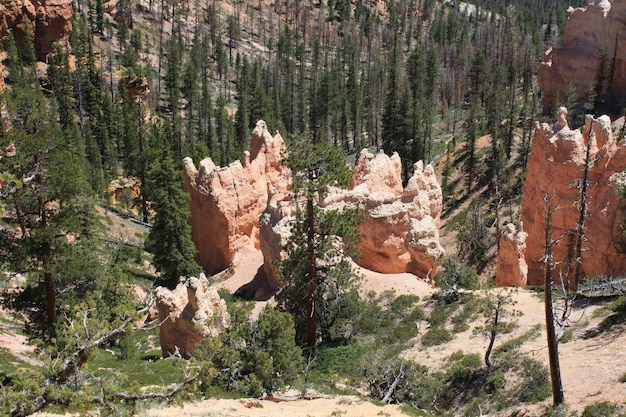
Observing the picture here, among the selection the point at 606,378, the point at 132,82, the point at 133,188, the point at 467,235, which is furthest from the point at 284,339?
the point at 132,82

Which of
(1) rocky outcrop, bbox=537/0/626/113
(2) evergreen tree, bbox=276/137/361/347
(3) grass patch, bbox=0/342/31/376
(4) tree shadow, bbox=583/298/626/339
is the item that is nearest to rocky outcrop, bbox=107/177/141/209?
(3) grass patch, bbox=0/342/31/376

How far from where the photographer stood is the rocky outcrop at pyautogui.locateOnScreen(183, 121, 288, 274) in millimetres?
34656

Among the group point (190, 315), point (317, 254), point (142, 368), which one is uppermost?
point (317, 254)

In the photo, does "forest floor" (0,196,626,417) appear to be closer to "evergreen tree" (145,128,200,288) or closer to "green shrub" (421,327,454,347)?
"green shrub" (421,327,454,347)

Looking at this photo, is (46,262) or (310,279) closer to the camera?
(46,262)

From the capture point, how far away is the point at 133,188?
6147 cm

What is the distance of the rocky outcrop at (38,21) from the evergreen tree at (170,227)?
55.3m

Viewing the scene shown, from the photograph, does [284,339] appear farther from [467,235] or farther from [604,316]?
[467,235]

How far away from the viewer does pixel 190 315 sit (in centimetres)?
2167

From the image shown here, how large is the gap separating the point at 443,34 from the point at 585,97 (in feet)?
270

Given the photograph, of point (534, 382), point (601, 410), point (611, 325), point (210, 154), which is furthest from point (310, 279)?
point (210, 154)

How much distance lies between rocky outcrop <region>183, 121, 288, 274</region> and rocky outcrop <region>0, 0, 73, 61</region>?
53.9 metres

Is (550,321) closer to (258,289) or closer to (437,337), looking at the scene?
(437,337)

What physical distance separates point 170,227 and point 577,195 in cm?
2230
